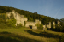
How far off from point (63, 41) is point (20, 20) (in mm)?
22578

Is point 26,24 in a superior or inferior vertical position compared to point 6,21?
inferior

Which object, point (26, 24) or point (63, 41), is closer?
point (63, 41)

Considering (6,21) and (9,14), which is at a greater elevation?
(9,14)

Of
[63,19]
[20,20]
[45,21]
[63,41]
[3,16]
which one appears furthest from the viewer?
[45,21]

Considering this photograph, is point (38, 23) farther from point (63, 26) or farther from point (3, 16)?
point (3, 16)

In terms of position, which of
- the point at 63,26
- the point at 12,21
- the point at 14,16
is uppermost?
the point at 14,16

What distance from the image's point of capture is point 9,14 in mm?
23984

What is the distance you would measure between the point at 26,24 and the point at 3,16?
10.1 meters

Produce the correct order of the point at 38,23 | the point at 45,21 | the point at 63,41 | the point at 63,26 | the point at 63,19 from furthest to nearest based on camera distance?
the point at 45,21 → the point at 38,23 → the point at 63,26 → the point at 63,19 → the point at 63,41

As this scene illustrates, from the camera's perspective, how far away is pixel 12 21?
21.0 m

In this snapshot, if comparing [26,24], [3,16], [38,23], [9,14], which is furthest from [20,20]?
[38,23]

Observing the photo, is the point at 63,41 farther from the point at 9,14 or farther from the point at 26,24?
the point at 26,24

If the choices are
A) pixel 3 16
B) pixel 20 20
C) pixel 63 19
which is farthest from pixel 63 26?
pixel 3 16

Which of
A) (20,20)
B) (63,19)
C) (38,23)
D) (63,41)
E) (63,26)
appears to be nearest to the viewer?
(63,41)
